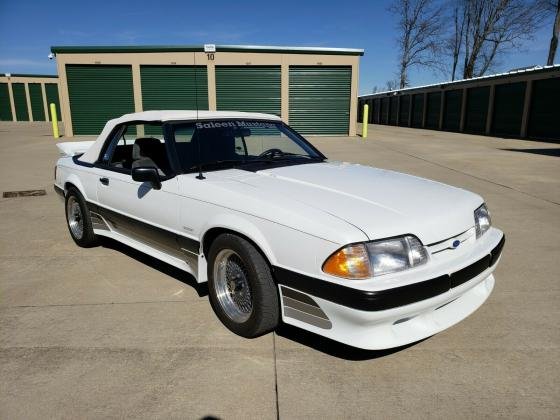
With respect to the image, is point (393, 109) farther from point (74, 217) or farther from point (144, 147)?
point (144, 147)

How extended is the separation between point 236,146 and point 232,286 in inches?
49.6

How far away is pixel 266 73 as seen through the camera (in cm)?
2166

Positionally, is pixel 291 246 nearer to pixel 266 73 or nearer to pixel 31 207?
pixel 31 207

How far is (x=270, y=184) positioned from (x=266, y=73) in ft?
65.3

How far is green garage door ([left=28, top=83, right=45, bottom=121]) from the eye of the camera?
148 feet

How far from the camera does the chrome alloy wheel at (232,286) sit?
285 centimetres

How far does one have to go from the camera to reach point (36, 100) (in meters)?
45.5

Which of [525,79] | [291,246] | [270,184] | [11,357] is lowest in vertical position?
[11,357]

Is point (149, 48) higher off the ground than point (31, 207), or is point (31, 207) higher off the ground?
point (149, 48)

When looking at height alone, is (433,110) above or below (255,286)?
above

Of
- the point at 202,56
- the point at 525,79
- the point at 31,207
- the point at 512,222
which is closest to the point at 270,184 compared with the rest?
the point at 512,222

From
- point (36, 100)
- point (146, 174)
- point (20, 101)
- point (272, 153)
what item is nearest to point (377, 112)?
point (36, 100)

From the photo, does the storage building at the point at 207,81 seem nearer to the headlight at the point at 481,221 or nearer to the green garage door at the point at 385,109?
the headlight at the point at 481,221

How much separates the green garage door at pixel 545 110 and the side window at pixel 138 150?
21.7m
